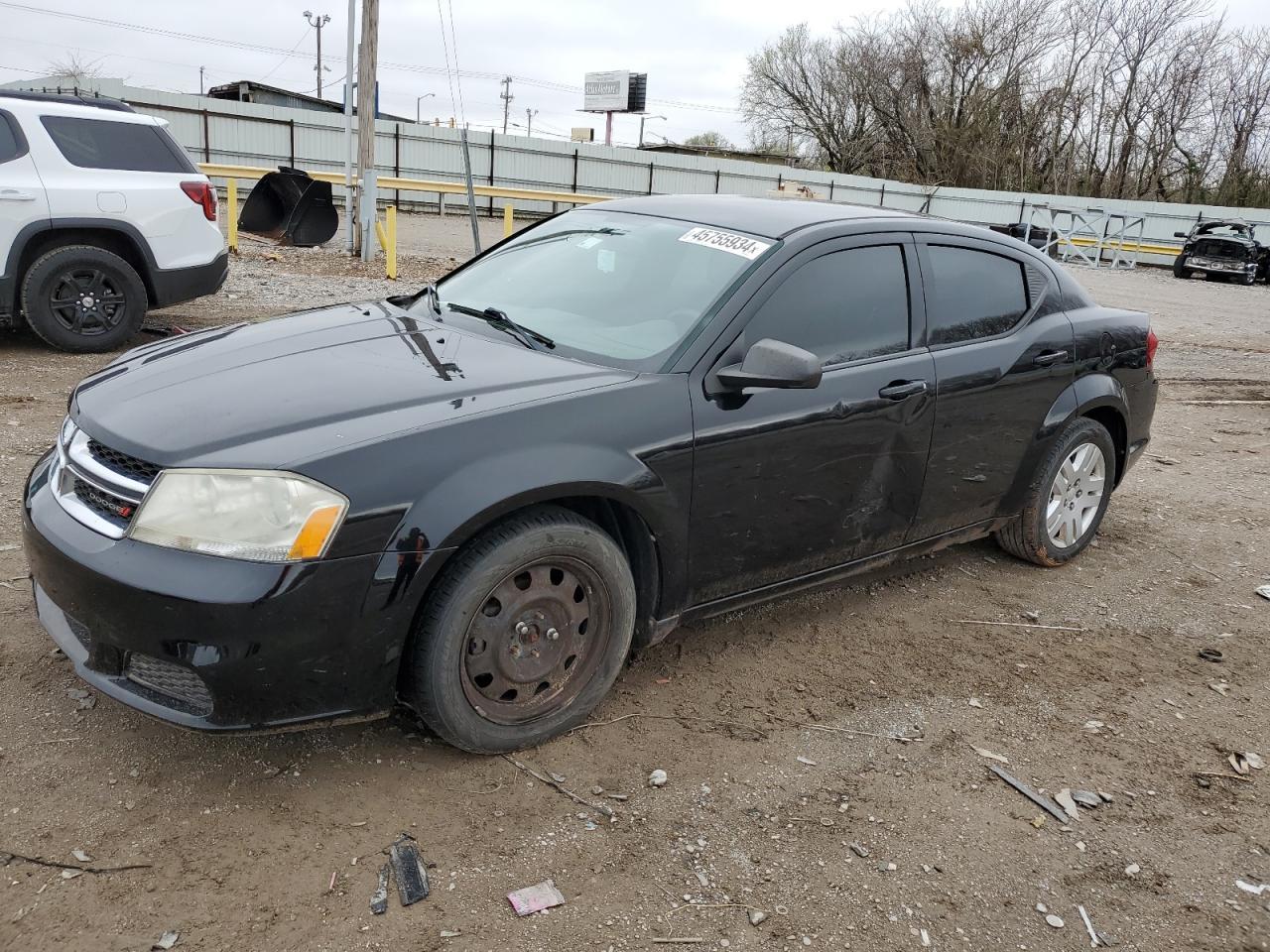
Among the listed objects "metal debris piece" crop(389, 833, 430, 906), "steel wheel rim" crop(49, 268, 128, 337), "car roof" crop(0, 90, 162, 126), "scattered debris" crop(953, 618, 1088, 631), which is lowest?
"metal debris piece" crop(389, 833, 430, 906)

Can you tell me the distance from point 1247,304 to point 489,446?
2123cm

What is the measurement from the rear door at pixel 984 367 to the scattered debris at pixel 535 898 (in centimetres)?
214

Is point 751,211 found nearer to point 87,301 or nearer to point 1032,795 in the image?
point 1032,795

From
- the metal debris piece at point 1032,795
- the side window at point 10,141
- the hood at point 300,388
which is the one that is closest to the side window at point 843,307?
the hood at point 300,388

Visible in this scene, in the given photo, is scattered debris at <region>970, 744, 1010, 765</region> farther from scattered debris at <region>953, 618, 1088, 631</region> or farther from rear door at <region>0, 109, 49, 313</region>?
rear door at <region>0, 109, 49, 313</region>

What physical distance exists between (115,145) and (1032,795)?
7881 millimetres

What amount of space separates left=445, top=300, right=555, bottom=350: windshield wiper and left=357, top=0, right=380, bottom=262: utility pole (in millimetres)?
11717

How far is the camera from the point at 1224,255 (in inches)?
1008

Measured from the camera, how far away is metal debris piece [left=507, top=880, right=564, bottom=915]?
2.37 m

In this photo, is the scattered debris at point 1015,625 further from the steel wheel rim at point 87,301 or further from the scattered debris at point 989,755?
the steel wheel rim at point 87,301

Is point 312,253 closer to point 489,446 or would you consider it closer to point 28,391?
point 28,391

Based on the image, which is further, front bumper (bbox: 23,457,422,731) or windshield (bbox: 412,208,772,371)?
windshield (bbox: 412,208,772,371)

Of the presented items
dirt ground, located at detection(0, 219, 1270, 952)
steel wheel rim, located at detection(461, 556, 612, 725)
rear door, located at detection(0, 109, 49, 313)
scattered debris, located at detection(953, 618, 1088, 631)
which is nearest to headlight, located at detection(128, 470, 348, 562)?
steel wheel rim, located at detection(461, 556, 612, 725)

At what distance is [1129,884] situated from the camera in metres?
2.63
